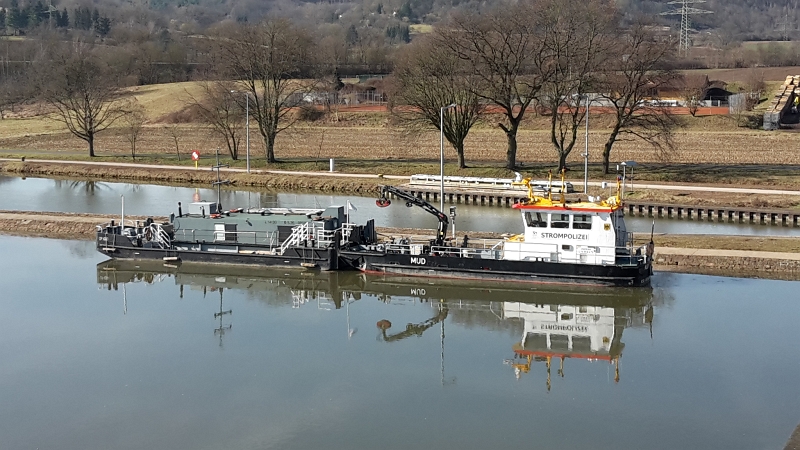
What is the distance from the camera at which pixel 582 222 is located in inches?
1502

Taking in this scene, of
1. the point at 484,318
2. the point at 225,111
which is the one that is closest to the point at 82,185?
the point at 225,111

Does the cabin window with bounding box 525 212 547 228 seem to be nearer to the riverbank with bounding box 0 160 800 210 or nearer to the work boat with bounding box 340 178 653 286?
the work boat with bounding box 340 178 653 286

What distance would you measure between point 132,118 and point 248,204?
4877cm

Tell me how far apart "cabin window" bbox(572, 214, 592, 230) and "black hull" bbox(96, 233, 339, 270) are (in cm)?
1016

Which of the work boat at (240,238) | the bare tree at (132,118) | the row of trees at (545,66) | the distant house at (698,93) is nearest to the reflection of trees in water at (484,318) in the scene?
the work boat at (240,238)

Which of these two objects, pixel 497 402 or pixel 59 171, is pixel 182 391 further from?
pixel 59 171

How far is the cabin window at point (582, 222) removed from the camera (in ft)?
125

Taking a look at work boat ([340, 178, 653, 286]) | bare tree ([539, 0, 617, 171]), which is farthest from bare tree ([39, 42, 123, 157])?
work boat ([340, 178, 653, 286])

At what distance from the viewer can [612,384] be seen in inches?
1101

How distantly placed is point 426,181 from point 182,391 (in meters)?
40.2

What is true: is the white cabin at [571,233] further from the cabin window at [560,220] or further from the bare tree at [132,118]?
the bare tree at [132,118]

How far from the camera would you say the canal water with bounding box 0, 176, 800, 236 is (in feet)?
168

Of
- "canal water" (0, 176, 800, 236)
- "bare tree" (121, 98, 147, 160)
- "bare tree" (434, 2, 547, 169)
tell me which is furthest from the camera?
"bare tree" (121, 98, 147, 160)

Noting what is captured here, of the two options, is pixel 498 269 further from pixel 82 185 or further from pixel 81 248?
pixel 82 185
